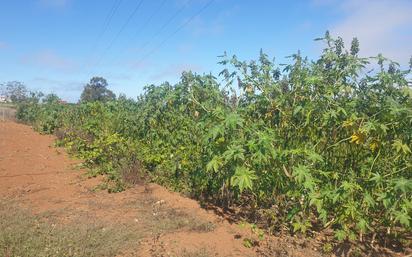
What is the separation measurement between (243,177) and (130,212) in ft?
6.49

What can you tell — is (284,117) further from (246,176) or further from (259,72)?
(246,176)

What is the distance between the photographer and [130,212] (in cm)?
518

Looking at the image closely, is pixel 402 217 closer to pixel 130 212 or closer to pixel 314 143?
pixel 314 143

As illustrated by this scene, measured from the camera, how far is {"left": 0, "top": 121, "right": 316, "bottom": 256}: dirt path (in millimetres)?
4105

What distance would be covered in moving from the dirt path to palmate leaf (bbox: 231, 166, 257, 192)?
0.72 metres

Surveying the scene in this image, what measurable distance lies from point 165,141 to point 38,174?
2.23 m

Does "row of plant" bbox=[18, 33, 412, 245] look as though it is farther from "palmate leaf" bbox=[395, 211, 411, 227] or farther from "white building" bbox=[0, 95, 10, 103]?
"white building" bbox=[0, 95, 10, 103]

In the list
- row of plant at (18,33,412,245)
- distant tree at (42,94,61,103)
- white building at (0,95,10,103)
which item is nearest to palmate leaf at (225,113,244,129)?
row of plant at (18,33,412,245)

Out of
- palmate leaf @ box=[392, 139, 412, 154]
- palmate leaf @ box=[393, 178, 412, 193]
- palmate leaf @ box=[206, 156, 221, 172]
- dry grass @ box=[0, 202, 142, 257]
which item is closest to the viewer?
palmate leaf @ box=[393, 178, 412, 193]

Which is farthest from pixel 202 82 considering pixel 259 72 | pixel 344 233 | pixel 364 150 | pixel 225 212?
pixel 344 233

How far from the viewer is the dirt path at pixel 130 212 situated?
4.11m

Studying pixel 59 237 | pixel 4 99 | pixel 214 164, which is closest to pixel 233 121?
pixel 214 164

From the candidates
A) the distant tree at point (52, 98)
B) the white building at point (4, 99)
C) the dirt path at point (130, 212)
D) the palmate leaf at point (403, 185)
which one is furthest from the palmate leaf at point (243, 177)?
the white building at point (4, 99)

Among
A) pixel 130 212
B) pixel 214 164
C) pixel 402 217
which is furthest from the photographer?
pixel 130 212
